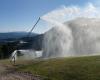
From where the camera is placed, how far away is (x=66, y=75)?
31.9 metres

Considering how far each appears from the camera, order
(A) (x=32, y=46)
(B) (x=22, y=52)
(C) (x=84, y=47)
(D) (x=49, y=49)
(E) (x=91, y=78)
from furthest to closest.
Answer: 1. (A) (x=32, y=46)
2. (B) (x=22, y=52)
3. (D) (x=49, y=49)
4. (C) (x=84, y=47)
5. (E) (x=91, y=78)

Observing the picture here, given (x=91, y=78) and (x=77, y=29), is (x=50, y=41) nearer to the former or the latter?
(x=77, y=29)

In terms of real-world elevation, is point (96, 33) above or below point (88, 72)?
above

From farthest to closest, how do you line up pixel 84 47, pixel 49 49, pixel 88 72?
pixel 49 49 → pixel 84 47 → pixel 88 72

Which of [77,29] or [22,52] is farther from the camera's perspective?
[22,52]

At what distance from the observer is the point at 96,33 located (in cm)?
7488

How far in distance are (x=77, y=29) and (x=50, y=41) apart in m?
8.64

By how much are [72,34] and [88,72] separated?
45692mm

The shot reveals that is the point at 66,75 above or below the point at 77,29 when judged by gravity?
below

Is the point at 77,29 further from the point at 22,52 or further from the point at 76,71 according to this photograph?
the point at 76,71

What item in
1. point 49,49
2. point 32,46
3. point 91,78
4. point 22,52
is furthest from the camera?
point 32,46

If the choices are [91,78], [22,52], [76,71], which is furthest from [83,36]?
[91,78]

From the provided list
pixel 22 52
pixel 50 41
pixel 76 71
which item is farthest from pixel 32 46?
pixel 76 71

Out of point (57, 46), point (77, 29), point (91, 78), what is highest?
point (77, 29)
